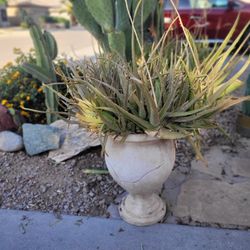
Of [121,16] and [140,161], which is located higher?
[121,16]

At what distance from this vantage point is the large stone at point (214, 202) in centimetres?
261

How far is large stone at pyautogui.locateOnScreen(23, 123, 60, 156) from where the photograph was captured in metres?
3.52

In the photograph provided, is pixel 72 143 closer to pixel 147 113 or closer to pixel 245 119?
pixel 147 113

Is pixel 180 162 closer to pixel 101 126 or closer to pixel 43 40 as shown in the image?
pixel 101 126

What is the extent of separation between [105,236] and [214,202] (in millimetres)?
961

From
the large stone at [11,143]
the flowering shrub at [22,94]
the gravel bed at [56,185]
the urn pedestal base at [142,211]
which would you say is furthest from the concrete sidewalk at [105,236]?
the flowering shrub at [22,94]

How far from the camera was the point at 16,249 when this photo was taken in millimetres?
2344

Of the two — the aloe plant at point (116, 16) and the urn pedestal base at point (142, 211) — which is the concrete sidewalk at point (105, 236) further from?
the aloe plant at point (116, 16)

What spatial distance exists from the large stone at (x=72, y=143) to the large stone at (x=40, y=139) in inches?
3.3

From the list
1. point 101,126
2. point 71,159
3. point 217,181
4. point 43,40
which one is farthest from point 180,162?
point 43,40

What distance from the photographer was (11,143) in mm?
3670

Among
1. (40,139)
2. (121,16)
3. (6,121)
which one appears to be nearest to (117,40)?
(121,16)

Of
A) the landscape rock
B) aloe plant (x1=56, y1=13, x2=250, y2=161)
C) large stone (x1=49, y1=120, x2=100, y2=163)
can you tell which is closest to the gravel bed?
large stone (x1=49, y1=120, x2=100, y2=163)

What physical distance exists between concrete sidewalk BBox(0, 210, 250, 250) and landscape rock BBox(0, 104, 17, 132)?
153 cm
